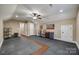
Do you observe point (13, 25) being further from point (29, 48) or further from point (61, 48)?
point (61, 48)

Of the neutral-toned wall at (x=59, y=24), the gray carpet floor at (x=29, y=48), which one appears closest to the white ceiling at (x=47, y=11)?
the neutral-toned wall at (x=59, y=24)

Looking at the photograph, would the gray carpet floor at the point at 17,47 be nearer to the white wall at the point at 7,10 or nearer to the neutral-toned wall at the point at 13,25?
the neutral-toned wall at the point at 13,25

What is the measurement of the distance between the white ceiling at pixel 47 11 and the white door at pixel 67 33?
14 centimetres

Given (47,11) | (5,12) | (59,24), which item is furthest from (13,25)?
(59,24)

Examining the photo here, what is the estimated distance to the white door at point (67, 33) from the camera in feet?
4.20

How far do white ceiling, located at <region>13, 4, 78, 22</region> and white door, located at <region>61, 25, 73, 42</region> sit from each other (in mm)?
141

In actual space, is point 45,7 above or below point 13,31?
above

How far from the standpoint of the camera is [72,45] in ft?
4.16

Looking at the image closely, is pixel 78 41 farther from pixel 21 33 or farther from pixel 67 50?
pixel 21 33

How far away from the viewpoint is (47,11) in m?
1.32

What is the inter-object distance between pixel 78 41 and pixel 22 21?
86 cm

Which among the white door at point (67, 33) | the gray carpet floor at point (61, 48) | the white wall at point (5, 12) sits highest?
the white wall at point (5, 12)

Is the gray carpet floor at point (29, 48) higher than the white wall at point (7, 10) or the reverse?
the reverse

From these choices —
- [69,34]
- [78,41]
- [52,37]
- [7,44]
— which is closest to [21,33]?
[7,44]
